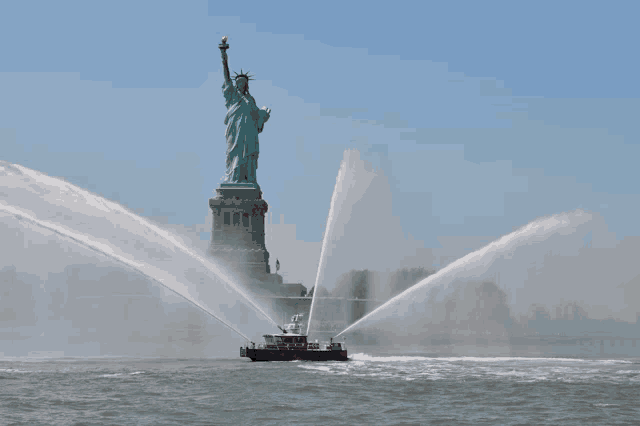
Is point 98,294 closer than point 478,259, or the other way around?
point 478,259

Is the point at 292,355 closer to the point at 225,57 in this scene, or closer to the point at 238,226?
the point at 238,226

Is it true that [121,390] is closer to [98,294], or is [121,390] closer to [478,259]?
[478,259]

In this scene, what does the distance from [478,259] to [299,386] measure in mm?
18760

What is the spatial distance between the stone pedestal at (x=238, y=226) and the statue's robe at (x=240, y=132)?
213cm

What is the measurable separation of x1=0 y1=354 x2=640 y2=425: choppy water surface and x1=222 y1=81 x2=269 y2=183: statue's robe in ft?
190

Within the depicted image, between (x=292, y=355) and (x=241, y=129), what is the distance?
5794 centimetres

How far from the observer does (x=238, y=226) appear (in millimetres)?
110188

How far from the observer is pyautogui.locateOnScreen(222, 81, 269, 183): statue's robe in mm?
Answer: 111500

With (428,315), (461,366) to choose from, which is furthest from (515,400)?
(428,315)

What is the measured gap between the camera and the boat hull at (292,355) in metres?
57.9

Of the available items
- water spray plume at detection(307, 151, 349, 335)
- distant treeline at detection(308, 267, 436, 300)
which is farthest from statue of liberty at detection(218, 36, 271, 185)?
water spray plume at detection(307, 151, 349, 335)

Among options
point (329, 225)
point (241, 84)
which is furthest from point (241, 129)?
point (329, 225)

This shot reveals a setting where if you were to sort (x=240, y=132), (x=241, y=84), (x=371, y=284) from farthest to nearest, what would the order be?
(x=240, y=132) < (x=241, y=84) < (x=371, y=284)

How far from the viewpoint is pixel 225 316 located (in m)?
89.0
